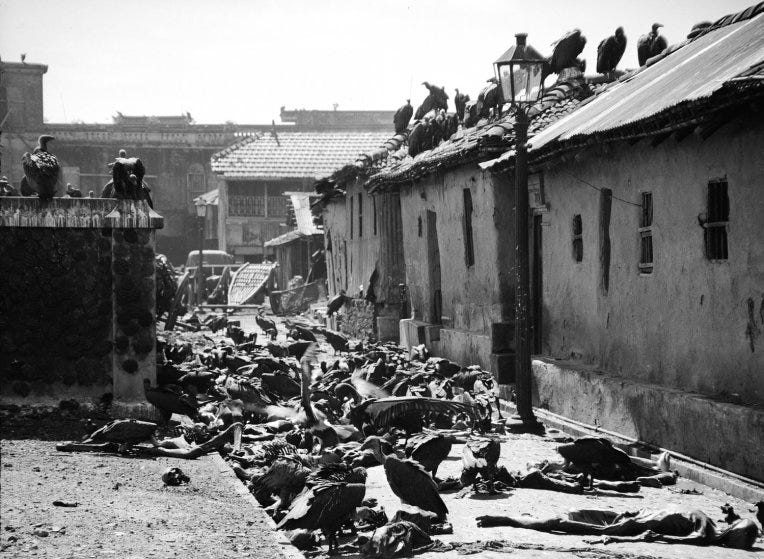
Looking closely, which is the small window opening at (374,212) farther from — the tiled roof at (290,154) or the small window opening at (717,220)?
the tiled roof at (290,154)

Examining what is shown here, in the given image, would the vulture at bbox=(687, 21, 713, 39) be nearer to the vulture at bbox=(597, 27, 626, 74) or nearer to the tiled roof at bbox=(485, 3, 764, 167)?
the tiled roof at bbox=(485, 3, 764, 167)

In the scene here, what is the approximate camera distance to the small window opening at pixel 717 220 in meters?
10.0

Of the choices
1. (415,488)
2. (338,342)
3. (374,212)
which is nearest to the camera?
(415,488)

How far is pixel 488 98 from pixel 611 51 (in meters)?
3.02

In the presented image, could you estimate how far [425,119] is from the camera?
21.5 m

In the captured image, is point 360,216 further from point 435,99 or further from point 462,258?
point 462,258

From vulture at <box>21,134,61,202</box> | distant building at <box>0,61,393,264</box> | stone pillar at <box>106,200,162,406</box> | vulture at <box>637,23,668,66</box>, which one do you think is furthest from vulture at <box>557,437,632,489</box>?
distant building at <box>0,61,393,264</box>

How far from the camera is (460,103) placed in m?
21.7

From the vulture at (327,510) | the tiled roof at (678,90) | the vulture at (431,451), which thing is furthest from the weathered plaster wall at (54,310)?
the vulture at (327,510)

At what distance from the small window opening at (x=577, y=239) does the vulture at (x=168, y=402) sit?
5119 mm

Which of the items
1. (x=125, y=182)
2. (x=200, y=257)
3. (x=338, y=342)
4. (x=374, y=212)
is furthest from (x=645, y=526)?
(x=200, y=257)

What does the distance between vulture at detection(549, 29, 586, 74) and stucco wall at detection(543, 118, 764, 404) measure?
3.59m

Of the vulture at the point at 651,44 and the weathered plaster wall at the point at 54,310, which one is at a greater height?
the vulture at the point at 651,44

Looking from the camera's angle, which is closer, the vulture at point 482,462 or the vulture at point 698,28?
the vulture at point 482,462
